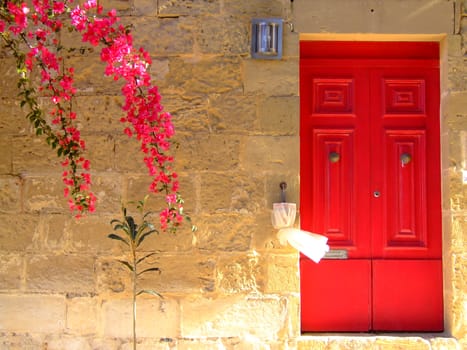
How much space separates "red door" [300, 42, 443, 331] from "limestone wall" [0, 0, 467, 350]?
15 centimetres

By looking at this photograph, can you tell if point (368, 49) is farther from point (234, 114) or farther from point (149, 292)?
point (149, 292)

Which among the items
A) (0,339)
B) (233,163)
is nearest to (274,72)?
(233,163)

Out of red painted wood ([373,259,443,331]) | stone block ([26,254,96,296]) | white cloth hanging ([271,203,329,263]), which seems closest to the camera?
white cloth hanging ([271,203,329,263])

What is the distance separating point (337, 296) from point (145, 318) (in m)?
1.22

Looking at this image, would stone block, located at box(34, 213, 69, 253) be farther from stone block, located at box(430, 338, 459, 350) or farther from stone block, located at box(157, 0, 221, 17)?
stone block, located at box(430, 338, 459, 350)

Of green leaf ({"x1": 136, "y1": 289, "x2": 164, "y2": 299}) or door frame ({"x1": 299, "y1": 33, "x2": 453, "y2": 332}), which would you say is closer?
green leaf ({"x1": 136, "y1": 289, "x2": 164, "y2": 299})

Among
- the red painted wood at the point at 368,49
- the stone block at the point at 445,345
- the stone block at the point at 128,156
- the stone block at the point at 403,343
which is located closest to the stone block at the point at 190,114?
the stone block at the point at 128,156

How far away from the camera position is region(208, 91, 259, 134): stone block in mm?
4016

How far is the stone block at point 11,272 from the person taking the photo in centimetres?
399

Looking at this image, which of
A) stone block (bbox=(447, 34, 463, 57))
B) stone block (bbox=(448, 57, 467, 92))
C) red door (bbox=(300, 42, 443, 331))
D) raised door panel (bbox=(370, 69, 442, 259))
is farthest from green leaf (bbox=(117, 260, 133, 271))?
stone block (bbox=(447, 34, 463, 57))

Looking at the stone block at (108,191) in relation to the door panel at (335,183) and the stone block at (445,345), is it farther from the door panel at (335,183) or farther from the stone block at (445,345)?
the stone block at (445,345)

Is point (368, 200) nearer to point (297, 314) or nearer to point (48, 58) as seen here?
point (297, 314)

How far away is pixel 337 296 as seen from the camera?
413 centimetres

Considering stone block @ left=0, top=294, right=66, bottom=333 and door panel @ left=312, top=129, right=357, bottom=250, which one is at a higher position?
door panel @ left=312, top=129, right=357, bottom=250
